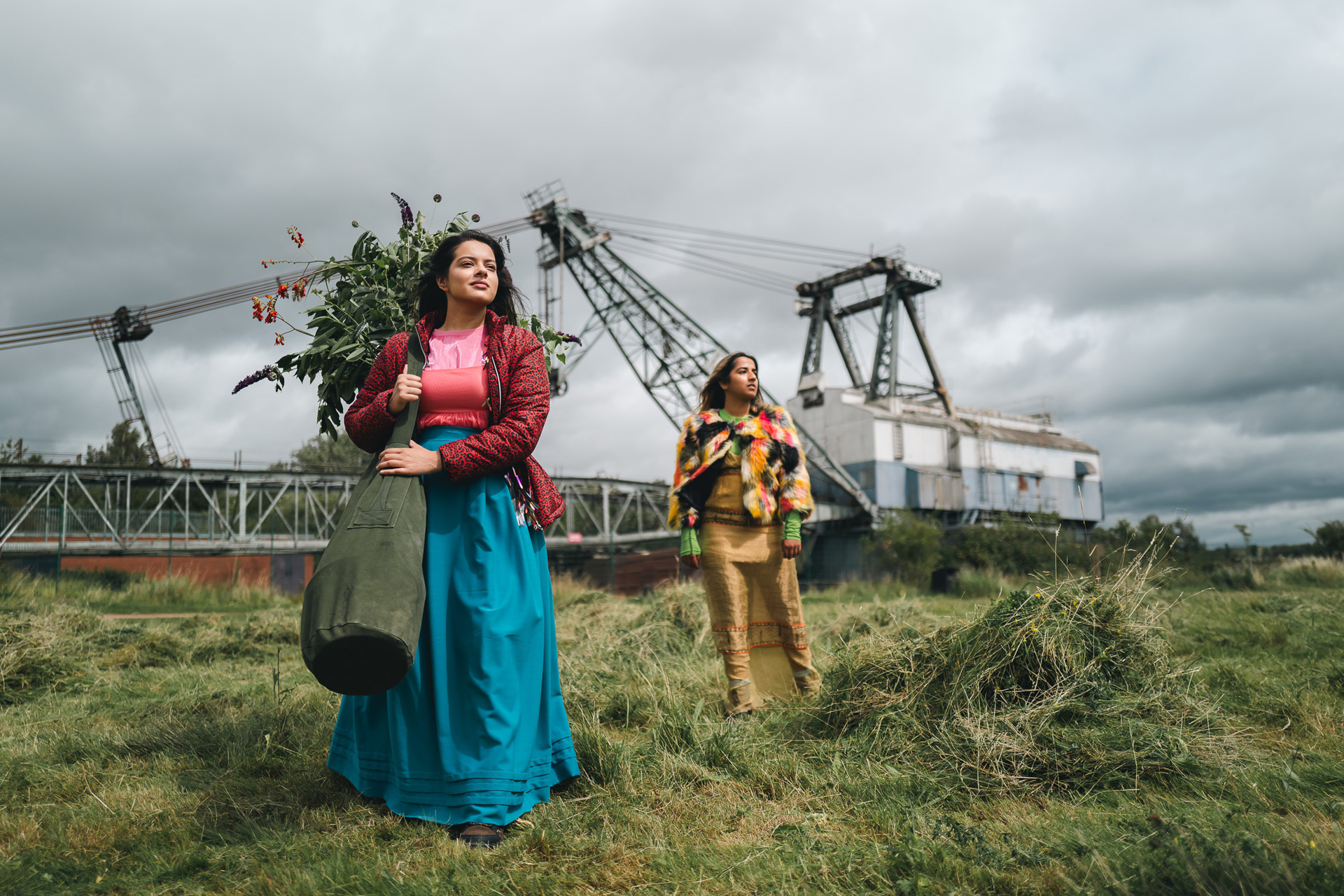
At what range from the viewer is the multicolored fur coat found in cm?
449

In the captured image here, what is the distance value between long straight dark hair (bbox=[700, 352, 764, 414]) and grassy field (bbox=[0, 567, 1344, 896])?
1.56 meters

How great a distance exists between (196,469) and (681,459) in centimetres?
2918

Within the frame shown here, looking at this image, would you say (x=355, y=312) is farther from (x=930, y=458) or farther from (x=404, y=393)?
(x=930, y=458)

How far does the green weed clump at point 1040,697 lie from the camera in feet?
8.70

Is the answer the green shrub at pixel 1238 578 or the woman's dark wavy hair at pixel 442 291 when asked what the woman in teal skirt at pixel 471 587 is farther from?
the green shrub at pixel 1238 578

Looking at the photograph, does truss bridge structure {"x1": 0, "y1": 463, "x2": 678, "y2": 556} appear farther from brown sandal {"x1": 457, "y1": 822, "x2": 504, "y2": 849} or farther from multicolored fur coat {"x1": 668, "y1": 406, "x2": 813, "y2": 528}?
brown sandal {"x1": 457, "y1": 822, "x2": 504, "y2": 849}

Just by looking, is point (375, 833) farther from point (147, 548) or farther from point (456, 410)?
point (147, 548)

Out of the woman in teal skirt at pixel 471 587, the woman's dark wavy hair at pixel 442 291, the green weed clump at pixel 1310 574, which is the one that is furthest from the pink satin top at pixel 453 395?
the green weed clump at pixel 1310 574

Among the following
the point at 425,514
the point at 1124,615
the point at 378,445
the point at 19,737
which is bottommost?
the point at 19,737

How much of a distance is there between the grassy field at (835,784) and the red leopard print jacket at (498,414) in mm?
1054

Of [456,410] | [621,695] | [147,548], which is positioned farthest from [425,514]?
[147,548]

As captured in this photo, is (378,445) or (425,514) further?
(378,445)

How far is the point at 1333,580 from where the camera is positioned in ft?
35.3

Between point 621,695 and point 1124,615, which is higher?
point 1124,615
